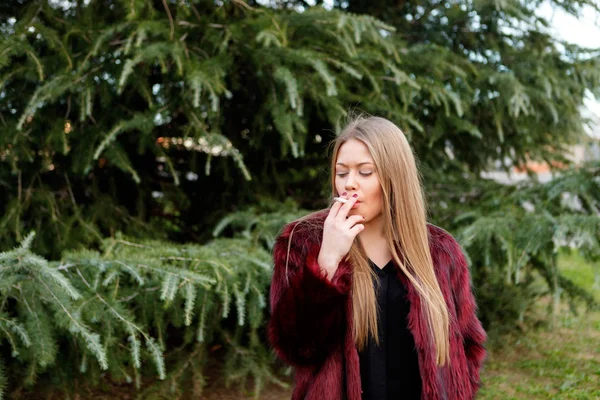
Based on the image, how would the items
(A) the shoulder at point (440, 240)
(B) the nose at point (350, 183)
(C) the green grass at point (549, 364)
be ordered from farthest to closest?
(C) the green grass at point (549, 364) < (A) the shoulder at point (440, 240) < (B) the nose at point (350, 183)

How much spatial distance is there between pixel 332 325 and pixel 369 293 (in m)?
0.16

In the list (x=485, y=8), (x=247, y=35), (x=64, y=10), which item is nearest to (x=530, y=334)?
(x=485, y=8)

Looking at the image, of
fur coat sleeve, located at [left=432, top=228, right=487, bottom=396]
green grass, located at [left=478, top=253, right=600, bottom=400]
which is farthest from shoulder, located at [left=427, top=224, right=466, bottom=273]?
green grass, located at [left=478, top=253, right=600, bottom=400]

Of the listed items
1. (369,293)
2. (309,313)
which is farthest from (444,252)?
(309,313)

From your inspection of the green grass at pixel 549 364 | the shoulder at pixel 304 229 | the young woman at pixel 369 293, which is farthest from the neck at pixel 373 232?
the green grass at pixel 549 364

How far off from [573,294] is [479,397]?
100cm

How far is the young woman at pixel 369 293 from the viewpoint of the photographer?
170cm

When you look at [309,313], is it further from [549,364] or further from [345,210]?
[549,364]

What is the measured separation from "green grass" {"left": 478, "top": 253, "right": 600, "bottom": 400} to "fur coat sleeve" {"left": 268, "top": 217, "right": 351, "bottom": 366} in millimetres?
2555

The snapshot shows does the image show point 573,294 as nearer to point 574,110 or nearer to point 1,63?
point 574,110

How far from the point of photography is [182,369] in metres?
3.50

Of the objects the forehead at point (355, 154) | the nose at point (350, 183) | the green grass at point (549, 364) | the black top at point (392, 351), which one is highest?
the forehead at point (355, 154)

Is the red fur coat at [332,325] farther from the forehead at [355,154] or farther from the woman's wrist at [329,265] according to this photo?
the forehead at [355,154]

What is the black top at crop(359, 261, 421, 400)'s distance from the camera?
1806 millimetres
